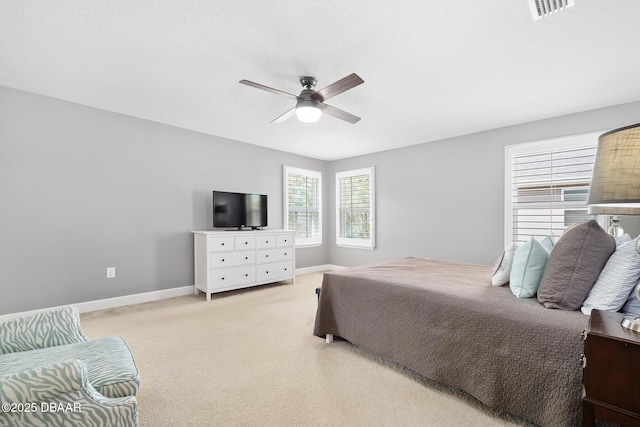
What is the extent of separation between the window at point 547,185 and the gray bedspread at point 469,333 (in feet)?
5.44

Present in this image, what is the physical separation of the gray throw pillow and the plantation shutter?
229 centimetres

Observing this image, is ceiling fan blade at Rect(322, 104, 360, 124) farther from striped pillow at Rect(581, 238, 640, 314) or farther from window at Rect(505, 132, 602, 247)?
window at Rect(505, 132, 602, 247)

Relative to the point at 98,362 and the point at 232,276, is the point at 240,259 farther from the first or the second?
the point at 98,362

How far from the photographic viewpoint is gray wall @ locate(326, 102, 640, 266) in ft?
11.6

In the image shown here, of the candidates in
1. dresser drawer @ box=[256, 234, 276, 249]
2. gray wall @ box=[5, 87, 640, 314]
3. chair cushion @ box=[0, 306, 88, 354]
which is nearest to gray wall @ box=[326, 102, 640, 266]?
gray wall @ box=[5, 87, 640, 314]

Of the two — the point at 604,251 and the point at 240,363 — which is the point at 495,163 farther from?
the point at 240,363

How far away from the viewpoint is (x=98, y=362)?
1.29m

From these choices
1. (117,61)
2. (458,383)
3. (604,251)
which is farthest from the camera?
(117,61)

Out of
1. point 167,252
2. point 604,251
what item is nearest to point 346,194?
point 167,252

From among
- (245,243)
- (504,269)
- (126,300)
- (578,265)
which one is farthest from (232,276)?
(578,265)

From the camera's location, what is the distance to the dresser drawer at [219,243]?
3801 millimetres

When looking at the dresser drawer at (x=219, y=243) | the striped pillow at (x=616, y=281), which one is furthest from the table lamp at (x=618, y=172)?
the dresser drawer at (x=219, y=243)

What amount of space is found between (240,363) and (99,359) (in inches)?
41.2

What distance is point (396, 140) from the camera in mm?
4531
